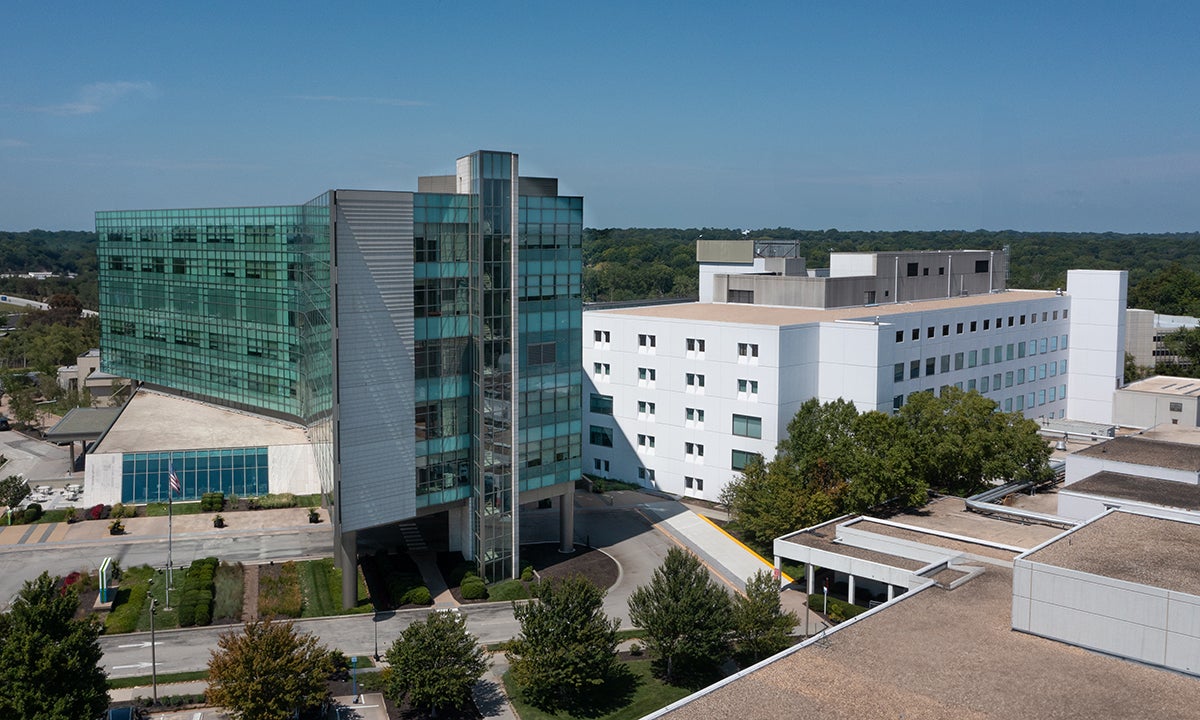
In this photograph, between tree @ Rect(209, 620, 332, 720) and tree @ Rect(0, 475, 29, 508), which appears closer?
tree @ Rect(209, 620, 332, 720)

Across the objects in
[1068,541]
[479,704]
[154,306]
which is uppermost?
[154,306]

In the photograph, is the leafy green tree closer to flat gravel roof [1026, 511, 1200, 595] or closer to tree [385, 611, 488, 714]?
flat gravel roof [1026, 511, 1200, 595]

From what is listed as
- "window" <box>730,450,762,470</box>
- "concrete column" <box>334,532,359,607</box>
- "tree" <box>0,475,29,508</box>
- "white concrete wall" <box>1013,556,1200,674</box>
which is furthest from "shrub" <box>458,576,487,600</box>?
"tree" <box>0,475,29,508</box>

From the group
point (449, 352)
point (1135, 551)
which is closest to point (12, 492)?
point (449, 352)

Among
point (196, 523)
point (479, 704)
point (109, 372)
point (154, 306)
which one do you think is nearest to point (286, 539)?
point (196, 523)

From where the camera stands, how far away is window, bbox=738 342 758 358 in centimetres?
6506

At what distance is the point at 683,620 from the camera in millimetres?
39594

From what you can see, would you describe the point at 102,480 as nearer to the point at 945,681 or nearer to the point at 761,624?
the point at 761,624

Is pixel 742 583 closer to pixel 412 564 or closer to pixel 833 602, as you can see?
pixel 833 602

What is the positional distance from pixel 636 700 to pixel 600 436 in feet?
120

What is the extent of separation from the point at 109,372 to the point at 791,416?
63.5 m

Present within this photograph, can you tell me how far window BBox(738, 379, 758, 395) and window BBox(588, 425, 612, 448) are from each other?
1263 centimetres

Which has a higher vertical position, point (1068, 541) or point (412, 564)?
point (1068, 541)

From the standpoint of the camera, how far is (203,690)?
39.6 metres
